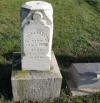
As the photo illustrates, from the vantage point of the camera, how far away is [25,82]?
410cm

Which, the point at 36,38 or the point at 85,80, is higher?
the point at 36,38

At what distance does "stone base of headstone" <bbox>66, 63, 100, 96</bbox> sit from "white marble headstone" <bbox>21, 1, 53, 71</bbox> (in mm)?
796

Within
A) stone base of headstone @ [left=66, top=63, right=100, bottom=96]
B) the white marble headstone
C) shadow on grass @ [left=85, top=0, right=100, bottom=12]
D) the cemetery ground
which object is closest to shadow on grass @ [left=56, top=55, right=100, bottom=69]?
the cemetery ground

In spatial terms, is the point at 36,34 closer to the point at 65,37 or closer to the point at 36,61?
the point at 36,61

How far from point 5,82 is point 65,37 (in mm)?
3264

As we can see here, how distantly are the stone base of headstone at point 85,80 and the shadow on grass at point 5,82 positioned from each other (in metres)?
1.37

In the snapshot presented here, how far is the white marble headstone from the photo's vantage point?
368 centimetres

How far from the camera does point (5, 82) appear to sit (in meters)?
4.82

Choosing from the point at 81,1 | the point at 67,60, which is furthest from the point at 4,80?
the point at 81,1

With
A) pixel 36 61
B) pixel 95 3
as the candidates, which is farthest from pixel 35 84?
pixel 95 3

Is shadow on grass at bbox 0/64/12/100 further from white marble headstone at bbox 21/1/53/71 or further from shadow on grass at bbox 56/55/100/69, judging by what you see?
shadow on grass at bbox 56/55/100/69

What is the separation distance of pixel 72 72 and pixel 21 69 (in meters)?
1.36

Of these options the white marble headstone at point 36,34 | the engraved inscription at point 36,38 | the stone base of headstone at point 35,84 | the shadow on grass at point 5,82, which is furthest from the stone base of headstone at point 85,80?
the shadow on grass at point 5,82

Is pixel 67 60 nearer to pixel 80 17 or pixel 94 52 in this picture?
pixel 94 52
